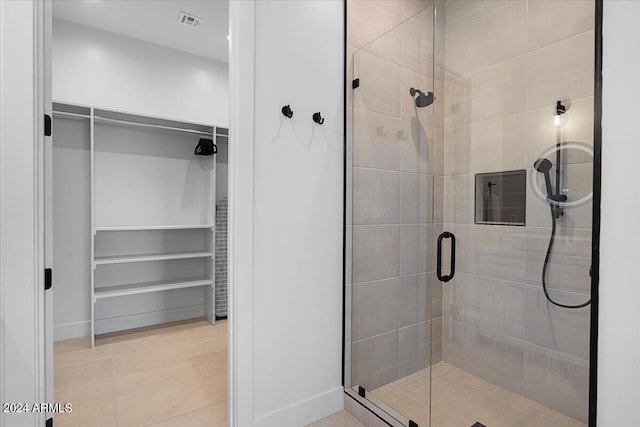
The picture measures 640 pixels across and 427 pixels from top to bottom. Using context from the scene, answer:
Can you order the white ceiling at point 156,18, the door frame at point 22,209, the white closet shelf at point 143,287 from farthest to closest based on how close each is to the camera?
the white closet shelf at point 143,287
the white ceiling at point 156,18
the door frame at point 22,209

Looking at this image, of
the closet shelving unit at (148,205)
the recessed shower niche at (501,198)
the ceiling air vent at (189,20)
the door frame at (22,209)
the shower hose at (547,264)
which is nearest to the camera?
the door frame at (22,209)

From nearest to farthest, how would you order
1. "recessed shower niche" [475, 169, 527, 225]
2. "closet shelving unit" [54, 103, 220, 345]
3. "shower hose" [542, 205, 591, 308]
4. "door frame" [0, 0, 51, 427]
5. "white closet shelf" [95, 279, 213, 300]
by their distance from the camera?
"door frame" [0, 0, 51, 427], "shower hose" [542, 205, 591, 308], "recessed shower niche" [475, 169, 527, 225], "white closet shelf" [95, 279, 213, 300], "closet shelving unit" [54, 103, 220, 345]

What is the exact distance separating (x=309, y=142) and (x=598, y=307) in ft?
4.79

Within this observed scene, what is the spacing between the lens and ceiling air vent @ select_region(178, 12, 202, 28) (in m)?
2.88

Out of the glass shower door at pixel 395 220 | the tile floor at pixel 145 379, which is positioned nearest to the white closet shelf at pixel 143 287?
the tile floor at pixel 145 379

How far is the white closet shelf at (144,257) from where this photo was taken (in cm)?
302

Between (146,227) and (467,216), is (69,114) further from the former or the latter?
(467,216)

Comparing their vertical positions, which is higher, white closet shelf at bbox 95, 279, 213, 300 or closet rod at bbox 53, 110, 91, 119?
closet rod at bbox 53, 110, 91, 119

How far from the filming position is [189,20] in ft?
9.71

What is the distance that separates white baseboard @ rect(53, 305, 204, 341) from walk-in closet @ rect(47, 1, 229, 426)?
1 centimetres

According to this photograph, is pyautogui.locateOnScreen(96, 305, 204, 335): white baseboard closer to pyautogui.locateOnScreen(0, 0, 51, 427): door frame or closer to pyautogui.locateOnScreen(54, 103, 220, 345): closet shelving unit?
pyautogui.locateOnScreen(54, 103, 220, 345): closet shelving unit

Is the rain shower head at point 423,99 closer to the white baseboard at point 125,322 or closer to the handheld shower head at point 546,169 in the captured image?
the handheld shower head at point 546,169

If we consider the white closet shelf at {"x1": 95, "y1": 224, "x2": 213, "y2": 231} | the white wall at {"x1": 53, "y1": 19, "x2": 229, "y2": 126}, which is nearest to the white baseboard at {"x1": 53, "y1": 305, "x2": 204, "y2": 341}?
the white closet shelf at {"x1": 95, "y1": 224, "x2": 213, "y2": 231}

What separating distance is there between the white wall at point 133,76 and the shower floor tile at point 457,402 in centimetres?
313
